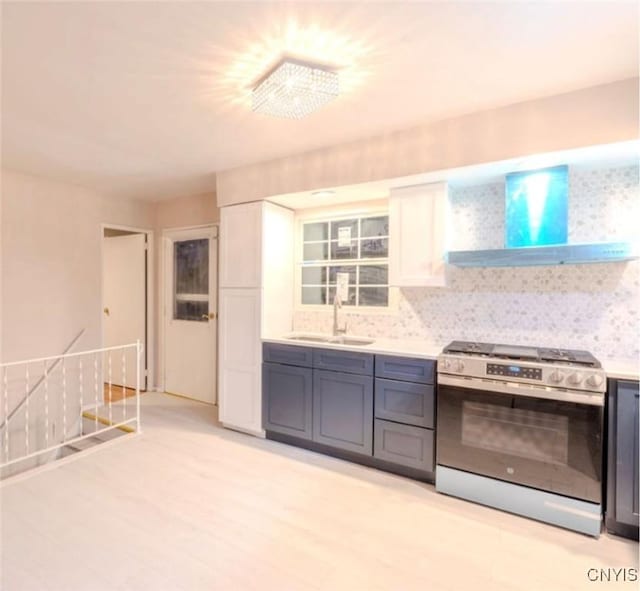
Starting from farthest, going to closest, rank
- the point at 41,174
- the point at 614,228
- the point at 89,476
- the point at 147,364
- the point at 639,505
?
the point at 147,364
the point at 41,174
the point at 89,476
the point at 614,228
the point at 639,505

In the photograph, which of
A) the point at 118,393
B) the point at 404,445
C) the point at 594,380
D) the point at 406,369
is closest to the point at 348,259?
the point at 406,369

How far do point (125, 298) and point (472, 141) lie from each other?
4435 millimetres

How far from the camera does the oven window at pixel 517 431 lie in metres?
2.05

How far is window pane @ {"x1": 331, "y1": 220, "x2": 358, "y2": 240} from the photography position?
3.33 metres

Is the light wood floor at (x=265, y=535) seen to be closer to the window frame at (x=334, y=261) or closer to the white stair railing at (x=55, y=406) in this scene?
the white stair railing at (x=55, y=406)

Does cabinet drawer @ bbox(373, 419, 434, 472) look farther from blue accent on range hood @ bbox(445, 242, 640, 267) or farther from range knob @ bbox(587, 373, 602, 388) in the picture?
blue accent on range hood @ bbox(445, 242, 640, 267)

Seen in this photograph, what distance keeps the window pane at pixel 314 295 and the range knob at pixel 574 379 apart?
6.68 ft

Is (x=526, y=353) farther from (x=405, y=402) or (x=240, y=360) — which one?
(x=240, y=360)

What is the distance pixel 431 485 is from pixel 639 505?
1.10 metres

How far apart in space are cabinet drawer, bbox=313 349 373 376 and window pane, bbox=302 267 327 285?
85 centimetres

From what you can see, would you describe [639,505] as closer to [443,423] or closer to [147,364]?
[443,423]

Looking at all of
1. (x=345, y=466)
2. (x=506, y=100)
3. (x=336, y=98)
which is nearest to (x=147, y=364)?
(x=345, y=466)

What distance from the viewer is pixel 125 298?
4727mm

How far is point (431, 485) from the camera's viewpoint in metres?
2.46
